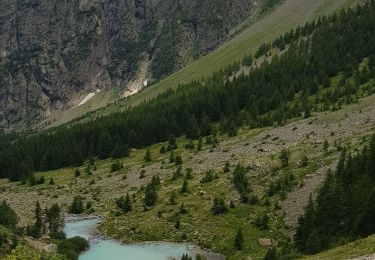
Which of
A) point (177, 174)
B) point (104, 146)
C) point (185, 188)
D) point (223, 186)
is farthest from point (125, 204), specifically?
point (104, 146)

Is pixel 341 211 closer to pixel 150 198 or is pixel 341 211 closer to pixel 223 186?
pixel 223 186

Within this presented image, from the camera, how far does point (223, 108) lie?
165250mm

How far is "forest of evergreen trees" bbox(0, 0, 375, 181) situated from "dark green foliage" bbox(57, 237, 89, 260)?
2816 inches

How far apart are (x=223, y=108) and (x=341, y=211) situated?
111562 mm

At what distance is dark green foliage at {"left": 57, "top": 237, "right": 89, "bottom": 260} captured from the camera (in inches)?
2356

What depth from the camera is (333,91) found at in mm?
142250

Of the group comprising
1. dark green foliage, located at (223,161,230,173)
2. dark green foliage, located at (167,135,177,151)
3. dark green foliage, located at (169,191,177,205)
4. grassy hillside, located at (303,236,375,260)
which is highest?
dark green foliage, located at (167,135,177,151)

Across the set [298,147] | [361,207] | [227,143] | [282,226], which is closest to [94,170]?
[227,143]

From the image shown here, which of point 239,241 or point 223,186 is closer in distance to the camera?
point 239,241

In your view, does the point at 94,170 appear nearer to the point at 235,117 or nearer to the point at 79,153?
the point at 79,153

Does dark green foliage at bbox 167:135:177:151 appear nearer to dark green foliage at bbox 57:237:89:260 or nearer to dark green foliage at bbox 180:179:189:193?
dark green foliage at bbox 180:179:189:193

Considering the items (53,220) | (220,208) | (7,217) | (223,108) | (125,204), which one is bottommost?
(220,208)

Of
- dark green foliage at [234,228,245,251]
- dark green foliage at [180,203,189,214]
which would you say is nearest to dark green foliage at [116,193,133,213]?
dark green foliage at [180,203,189,214]

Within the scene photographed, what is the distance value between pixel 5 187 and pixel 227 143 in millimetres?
48655
